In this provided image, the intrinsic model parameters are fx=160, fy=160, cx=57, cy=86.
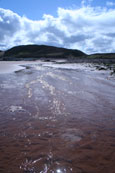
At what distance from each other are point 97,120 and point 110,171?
2.69 meters

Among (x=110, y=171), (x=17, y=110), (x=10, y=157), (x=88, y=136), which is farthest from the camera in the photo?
(x=17, y=110)

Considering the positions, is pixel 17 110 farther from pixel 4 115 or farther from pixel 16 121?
pixel 16 121

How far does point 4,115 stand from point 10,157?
9.20 feet

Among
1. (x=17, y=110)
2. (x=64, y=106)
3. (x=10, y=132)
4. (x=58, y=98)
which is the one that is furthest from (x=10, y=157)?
(x=58, y=98)

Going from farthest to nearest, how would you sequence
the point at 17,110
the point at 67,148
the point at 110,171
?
the point at 17,110, the point at 67,148, the point at 110,171

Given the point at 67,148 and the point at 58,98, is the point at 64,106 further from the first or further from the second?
the point at 67,148

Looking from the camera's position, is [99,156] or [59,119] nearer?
[99,156]

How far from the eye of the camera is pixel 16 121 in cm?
582

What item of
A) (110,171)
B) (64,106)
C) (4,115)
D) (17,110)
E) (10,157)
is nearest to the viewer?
(110,171)

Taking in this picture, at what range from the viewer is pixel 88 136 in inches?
192

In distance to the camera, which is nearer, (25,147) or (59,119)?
(25,147)

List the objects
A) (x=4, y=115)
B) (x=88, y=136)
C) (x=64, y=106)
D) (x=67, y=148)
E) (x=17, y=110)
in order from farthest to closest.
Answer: (x=64, y=106), (x=17, y=110), (x=4, y=115), (x=88, y=136), (x=67, y=148)

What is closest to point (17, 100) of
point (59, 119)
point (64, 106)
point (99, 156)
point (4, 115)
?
point (4, 115)

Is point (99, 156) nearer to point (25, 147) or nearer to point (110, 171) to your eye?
point (110, 171)
